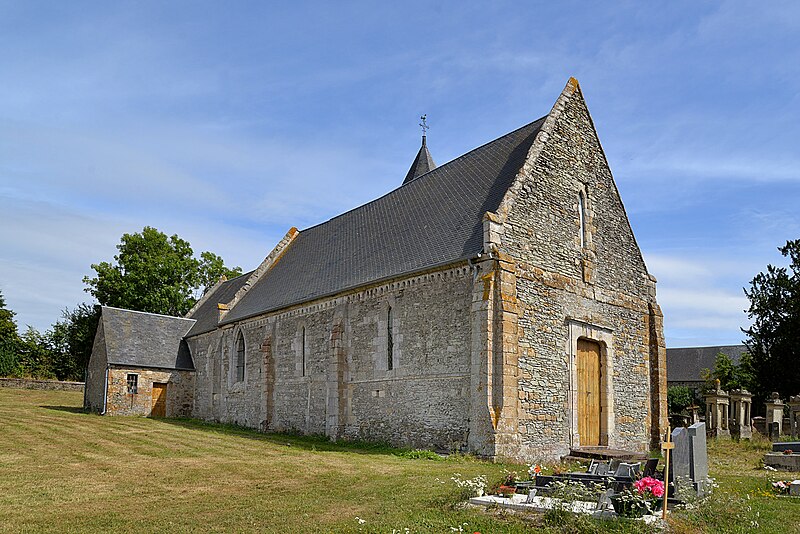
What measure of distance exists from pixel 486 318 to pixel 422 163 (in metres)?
20.4

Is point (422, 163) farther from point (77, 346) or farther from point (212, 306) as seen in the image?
point (77, 346)

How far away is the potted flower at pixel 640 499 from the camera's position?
816 centimetres

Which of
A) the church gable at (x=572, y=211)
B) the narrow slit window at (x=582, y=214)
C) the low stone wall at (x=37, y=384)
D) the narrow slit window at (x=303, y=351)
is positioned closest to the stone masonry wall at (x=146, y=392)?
the narrow slit window at (x=303, y=351)

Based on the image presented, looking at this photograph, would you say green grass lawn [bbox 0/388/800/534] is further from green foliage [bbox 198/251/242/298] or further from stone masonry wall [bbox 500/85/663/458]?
green foliage [bbox 198/251/242/298]

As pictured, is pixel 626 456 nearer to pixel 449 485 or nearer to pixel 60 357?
pixel 449 485

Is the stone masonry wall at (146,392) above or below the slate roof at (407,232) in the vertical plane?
below

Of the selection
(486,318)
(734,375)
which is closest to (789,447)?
(486,318)

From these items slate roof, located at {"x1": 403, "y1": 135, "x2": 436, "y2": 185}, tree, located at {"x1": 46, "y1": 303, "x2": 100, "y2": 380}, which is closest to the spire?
slate roof, located at {"x1": 403, "y1": 135, "x2": 436, "y2": 185}

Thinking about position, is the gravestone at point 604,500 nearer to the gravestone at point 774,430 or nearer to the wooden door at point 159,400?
the gravestone at point 774,430

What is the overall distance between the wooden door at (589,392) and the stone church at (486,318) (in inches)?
2.2

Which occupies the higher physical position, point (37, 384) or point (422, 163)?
point (422, 163)

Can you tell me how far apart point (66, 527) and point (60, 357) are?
163 ft

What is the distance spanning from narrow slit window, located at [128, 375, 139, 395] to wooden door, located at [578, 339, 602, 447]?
71.1ft

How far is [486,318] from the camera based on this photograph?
54.9 ft
